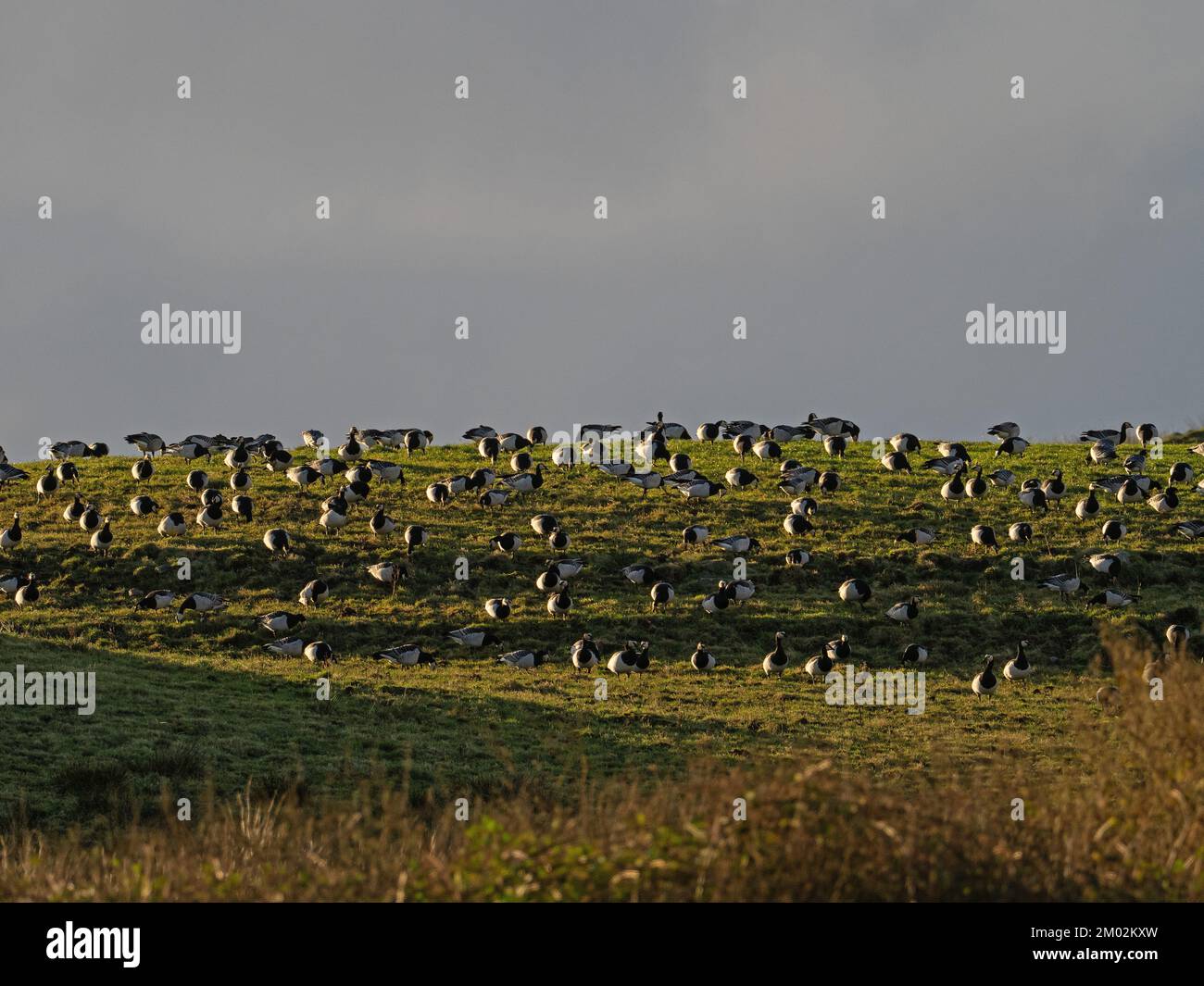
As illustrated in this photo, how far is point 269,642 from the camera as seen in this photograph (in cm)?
4453

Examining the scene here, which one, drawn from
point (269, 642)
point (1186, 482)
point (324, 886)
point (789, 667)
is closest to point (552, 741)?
point (789, 667)

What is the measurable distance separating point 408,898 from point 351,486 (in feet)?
134

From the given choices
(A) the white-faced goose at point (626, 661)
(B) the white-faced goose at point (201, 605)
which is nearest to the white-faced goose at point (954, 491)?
(A) the white-faced goose at point (626, 661)

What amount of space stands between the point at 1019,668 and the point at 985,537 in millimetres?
10484

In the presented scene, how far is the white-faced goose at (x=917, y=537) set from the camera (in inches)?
2010

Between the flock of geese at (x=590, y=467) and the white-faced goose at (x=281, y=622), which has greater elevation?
the flock of geese at (x=590, y=467)

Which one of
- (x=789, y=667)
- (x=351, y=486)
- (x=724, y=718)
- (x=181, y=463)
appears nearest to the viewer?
(x=724, y=718)

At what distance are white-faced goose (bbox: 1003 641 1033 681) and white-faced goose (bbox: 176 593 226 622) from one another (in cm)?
2427

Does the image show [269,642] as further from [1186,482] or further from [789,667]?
[1186,482]

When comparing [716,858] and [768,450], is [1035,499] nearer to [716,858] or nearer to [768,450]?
[768,450]

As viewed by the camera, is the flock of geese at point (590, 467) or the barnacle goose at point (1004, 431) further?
the barnacle goose at point (1004, 431)

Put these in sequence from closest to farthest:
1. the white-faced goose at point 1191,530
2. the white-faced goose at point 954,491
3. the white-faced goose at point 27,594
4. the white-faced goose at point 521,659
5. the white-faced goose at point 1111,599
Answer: the white-faced goose at point 521,659, the white-faced goose at point 1111,599, the white-faced goose at point 27,594, the white-faced goose at point 1191,530, the white-faced goose at point 954,491

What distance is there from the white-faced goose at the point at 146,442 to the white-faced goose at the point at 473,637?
26.9m

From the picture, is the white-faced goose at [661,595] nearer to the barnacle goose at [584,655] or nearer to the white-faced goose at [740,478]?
the barnacle goose at [584,655]
